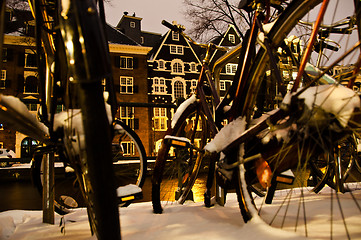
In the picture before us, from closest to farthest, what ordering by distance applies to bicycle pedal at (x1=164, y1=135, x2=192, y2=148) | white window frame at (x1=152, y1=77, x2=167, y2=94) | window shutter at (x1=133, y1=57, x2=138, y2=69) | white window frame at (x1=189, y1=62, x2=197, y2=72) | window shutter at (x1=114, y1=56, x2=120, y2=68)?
bicycle pedal at (x1=164, y1=135, x2=192, y2=148) → window shutter at (x1=114, y1=56, x2=120, y2=68) → window shutter at (x1=133, y1=57, x2=138, y2=69) → white window frame at (x1=152, y1=77, x2=167, y2=94) → white window frame at (x1=189, y1=62, x2=197, y2=72)

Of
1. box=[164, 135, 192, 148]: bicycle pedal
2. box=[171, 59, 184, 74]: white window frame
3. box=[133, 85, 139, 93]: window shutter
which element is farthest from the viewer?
box=[171, 59, 184, 74]: white window frame

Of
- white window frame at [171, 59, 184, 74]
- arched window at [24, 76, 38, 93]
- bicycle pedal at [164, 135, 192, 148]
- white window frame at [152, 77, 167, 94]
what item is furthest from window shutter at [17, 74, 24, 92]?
bicycle pedal at [164, 135, 192, 148]

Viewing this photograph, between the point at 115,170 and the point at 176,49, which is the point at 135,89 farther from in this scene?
the point at 115,170

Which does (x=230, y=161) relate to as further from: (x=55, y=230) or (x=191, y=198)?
(x=191, y=198)

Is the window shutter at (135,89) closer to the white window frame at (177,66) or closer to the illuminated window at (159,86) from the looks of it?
the illuminated window at (159,86)

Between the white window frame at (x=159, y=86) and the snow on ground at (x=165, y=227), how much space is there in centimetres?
2061

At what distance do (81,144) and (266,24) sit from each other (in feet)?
3.44

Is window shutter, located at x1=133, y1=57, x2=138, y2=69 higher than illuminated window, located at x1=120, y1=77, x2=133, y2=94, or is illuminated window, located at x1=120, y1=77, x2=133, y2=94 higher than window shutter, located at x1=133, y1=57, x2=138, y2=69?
window shutter, located at x1=133, y1=57, x2=138, y2=69

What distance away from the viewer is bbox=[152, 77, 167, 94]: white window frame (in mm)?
22091

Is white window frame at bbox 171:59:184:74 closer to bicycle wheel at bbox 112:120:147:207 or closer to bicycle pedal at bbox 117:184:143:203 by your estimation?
bicycle wheel at bbox 112:120:147:207

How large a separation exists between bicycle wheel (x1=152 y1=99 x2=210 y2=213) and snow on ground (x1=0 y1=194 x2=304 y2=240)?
0.22 metres

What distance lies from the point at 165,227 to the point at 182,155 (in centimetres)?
106

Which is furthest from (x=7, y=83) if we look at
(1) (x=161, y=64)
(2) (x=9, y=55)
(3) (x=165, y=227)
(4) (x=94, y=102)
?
(4) (x=94, y=102)

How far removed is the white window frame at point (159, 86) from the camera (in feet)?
72.5
